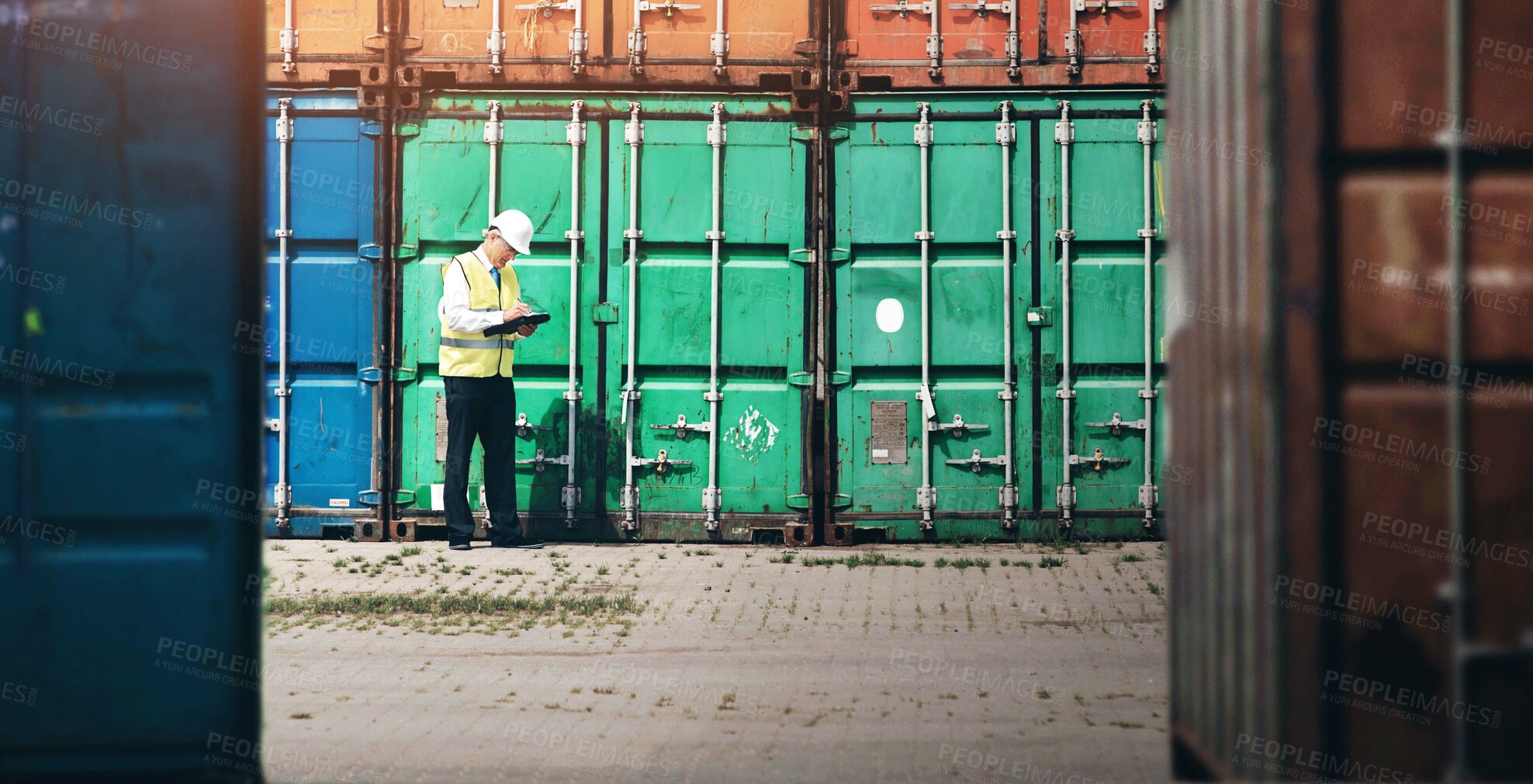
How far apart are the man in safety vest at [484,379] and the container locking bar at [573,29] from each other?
1.23 m

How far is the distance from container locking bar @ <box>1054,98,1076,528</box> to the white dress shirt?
4.18 metres

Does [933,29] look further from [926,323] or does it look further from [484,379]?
[484,379]

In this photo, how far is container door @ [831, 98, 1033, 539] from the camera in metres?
10.2

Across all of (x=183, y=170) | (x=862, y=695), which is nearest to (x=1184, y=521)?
(x=862, y=695)

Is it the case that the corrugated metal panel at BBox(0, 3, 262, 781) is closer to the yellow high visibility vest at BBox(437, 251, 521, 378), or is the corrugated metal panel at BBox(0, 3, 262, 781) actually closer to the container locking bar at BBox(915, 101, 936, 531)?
the yellow high visibility vest at BBox(437, 251, 521, 378)

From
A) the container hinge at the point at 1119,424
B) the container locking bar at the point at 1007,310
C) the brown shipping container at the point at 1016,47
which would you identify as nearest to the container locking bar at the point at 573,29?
the brown shipping container at the point at 1016,47

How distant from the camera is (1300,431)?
3156 millimetres

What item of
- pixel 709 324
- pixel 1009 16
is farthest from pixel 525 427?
pixel 1009 16

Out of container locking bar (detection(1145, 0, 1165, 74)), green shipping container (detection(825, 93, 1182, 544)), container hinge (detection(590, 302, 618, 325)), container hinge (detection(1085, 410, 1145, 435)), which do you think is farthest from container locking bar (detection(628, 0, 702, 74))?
container hinge (detection(1085, 410, 1145, 435))

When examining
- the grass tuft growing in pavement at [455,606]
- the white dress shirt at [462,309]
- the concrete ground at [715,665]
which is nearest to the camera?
the concrete ground at [715,665]

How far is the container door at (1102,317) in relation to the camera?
10164 mm

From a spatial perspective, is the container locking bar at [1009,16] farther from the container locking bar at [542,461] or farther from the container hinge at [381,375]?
the container hinge at [381,375]

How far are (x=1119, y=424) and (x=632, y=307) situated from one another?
3826 millimetres

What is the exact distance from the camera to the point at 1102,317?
10.2 m
